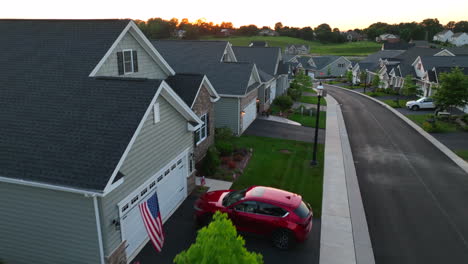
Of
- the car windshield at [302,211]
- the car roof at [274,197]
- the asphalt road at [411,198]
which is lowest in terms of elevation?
the asphalt road at [411,198]

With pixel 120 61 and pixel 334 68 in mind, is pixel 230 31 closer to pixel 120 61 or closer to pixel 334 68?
pixel 334 68

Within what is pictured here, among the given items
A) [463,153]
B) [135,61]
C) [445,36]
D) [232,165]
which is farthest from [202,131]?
[445,36]

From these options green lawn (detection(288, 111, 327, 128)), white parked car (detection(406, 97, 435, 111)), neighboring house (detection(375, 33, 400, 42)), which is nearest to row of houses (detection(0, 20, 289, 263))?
green lawn (detection(288, 111, 327, 128))

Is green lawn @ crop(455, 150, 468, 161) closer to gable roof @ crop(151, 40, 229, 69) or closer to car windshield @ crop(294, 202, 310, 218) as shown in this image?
car windshield @ crop(294, 202, 310, 218)

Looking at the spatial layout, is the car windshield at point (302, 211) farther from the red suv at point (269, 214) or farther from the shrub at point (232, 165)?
the shrub at point (232, 165)

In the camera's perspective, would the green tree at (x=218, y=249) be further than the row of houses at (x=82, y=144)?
No

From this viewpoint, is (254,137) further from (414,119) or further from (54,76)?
(414,119)

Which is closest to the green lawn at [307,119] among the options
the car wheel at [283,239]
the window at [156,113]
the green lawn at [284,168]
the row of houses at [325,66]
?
the green lawn at [284,168]
